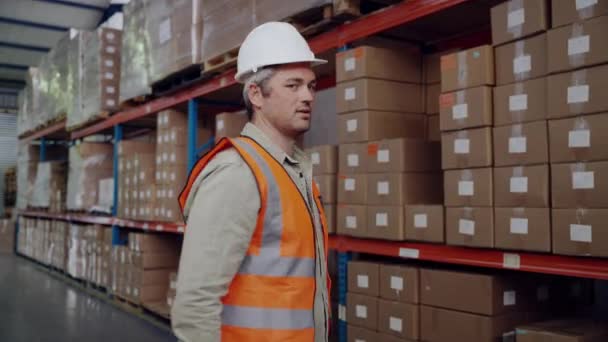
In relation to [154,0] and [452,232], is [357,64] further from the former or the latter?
[154,0]

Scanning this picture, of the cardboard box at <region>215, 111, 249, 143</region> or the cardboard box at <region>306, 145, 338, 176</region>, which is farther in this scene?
the cardboard box at <region>215, 111, 249, 143</region>

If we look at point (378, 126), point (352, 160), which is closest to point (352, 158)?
point (352, 160)

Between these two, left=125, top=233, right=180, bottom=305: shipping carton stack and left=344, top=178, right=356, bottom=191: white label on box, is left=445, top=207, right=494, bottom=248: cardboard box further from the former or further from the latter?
left=125, top=233, right=180, bottom=305: shipping carton stack

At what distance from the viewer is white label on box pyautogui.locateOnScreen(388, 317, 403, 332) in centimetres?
326

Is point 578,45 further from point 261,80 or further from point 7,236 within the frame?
point 7,236

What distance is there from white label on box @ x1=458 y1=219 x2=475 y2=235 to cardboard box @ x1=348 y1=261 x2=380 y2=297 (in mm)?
724

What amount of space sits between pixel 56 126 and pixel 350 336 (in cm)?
844

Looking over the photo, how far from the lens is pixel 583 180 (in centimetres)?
238

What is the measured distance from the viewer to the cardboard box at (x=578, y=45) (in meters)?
2.34

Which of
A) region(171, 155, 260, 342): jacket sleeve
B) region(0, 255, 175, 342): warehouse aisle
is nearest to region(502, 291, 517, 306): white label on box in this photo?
region(171, 155, 260, 342): jacket sleeve

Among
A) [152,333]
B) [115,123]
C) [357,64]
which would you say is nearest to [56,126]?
[115,123]

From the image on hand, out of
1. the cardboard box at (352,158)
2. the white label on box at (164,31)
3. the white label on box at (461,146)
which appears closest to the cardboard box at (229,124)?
the white label on box at (164,31)

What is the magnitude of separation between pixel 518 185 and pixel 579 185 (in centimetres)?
31

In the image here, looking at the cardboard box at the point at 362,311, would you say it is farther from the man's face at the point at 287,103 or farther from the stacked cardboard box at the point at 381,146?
the man's face at the point at 287,103
